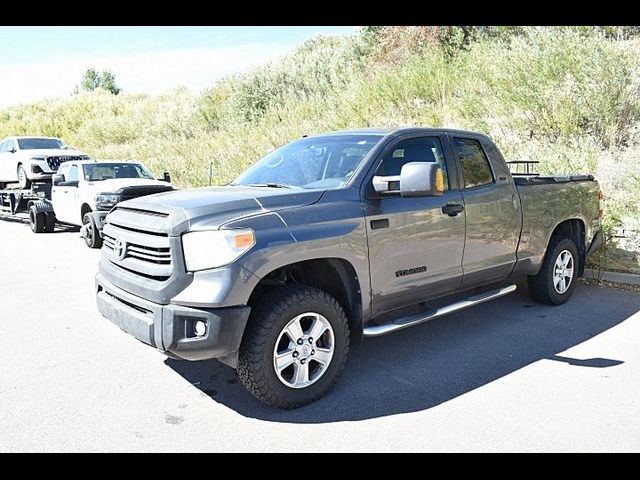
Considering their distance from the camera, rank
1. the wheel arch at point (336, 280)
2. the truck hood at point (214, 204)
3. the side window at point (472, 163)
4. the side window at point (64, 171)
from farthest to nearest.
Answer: the side window at point (64, 171) < the side window at point (472, 163) < the wheel arch at point (336, 280) < the truck hood at point (214, 204)

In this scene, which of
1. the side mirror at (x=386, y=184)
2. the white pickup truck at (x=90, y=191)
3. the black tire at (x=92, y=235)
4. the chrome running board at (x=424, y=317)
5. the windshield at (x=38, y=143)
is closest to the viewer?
the chrome running board at (x=424, y=317)

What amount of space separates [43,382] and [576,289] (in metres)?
5.89

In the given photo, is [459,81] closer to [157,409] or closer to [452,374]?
[452,374]

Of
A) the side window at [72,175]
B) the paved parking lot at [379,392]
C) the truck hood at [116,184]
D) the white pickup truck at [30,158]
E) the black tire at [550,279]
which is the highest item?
the white pickup truck at [30,158]

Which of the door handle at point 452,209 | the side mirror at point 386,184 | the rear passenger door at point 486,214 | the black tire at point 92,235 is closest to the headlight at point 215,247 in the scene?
the side mirror at point 386,184

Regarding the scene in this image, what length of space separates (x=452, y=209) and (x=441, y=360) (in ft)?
Result: 4.23

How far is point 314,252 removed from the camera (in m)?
3.89

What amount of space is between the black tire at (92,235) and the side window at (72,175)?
1811 mm

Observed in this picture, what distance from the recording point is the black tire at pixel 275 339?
3.65 meters

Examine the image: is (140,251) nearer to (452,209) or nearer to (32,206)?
(452,209)

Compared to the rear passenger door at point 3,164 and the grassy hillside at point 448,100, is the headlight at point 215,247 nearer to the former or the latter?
the grassy hillside at point 448,100

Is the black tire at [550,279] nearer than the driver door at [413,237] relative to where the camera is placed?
No

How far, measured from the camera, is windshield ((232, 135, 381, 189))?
4.57 meters

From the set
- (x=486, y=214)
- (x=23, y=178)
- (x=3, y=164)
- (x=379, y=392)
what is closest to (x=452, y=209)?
(x=486, y=214)
